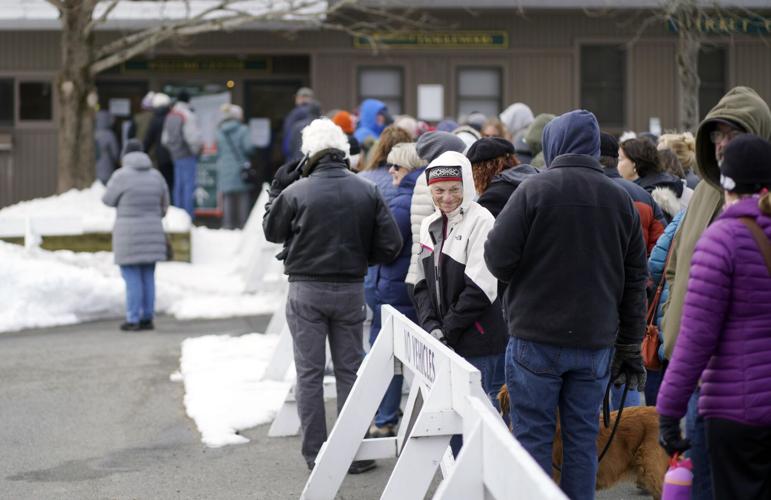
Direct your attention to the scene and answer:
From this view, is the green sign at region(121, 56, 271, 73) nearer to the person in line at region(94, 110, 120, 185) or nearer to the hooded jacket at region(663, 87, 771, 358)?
the person in line at region(94, 110, 120, 185)

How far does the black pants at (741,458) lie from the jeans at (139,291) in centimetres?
954

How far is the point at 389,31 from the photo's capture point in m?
20.8

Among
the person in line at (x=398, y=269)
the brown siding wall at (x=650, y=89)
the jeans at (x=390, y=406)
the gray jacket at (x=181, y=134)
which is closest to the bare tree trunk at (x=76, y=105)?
the gray jacket at (x=181, y=134)

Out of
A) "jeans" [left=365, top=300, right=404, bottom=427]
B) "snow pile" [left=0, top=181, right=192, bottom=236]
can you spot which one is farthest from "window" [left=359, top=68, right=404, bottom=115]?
"jeans" [left=365, top=300, right=404, bottom=427]

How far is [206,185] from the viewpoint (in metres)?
21.7

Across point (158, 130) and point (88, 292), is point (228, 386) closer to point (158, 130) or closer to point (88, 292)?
point (88, 292)

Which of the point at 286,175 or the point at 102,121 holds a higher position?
the point at 102,121

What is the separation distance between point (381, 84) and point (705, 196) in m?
17.4

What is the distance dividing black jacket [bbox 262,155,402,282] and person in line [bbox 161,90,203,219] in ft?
40.1

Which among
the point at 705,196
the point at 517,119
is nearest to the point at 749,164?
the point at 705,196

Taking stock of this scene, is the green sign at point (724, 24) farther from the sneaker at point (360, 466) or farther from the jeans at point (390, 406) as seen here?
Answer: the sneaker at point (360, 466)

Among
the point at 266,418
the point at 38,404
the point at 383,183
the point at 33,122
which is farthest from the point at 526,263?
the point at 33,122

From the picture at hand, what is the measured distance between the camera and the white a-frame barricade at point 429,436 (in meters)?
3.73

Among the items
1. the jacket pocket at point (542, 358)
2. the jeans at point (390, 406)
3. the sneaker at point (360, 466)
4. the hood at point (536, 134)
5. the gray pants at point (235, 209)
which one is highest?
the hood at point (536, 134)
